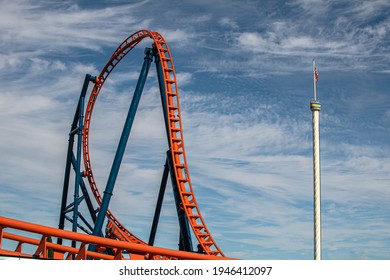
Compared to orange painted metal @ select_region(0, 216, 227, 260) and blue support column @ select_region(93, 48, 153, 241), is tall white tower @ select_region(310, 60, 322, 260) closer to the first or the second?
blue support column @ select_region(93, 48, 153, 241)

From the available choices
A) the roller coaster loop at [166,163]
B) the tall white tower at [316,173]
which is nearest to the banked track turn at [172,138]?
the roller coaster loop at [166,163]

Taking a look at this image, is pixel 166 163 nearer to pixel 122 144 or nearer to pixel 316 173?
pixel 122 144

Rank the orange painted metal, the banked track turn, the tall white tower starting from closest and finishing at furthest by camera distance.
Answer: the orange painted metal
the banked track turn
the tall white tower

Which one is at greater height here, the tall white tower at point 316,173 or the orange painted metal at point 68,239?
the tall white tower at point 316,173

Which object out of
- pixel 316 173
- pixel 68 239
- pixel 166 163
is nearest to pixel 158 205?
pixel 166 163

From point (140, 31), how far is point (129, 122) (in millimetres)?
4292

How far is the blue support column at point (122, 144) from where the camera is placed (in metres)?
16.0

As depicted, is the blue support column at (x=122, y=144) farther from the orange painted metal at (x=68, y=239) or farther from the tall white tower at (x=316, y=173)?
the tall white tower at (x=316, y=173)

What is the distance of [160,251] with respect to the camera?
294 inches

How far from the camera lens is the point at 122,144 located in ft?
54.2

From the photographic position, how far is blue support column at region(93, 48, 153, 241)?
1602 cm

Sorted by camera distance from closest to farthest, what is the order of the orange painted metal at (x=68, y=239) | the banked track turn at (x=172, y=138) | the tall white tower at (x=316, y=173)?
the orange painted metal at (x=68, y=239) < the banked track turn at (x=172, y=138) < the tall white tower at (x=316, y=173)

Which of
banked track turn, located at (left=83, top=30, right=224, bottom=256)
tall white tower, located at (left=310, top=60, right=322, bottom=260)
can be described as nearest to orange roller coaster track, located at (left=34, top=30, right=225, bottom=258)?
banked track turn, located at (left=83, top=30, right=224, bottom=256)

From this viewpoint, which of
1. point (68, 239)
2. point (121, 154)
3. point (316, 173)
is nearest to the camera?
point (68, 239)
